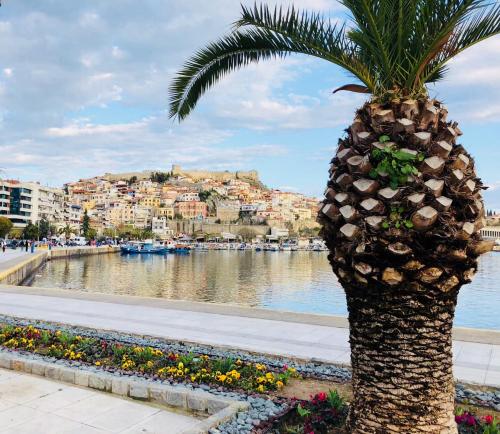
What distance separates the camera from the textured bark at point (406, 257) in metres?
3.31

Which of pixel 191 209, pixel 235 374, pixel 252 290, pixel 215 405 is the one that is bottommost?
pixel 252 290

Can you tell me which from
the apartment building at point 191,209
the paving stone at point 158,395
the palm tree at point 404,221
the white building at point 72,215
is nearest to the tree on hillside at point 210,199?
the apartment building at point 191,209

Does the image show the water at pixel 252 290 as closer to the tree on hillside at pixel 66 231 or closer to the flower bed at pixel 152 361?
the flower bed at pixel 152 361

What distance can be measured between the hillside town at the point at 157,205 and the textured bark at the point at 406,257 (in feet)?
330

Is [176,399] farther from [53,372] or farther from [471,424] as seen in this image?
[471,424]

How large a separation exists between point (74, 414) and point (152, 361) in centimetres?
162

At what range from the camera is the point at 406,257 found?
129 inches

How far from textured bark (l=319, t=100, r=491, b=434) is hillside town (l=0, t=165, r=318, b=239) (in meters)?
101

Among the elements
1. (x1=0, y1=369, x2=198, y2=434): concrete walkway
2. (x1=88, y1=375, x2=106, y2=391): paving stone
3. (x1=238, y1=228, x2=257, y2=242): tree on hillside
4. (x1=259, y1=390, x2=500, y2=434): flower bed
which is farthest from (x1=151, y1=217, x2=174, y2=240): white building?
(x1=259, y1=390, x2=500, y2=434): flower bed

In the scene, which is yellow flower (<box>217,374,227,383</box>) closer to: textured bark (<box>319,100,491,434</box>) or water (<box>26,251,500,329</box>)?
textured bark (<box>319,100,491,434</box>)

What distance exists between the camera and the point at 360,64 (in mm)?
3992

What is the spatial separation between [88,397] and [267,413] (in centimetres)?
219

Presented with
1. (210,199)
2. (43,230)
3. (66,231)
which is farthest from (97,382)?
(210,199)

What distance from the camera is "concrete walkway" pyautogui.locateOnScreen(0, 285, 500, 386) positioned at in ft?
24.5
